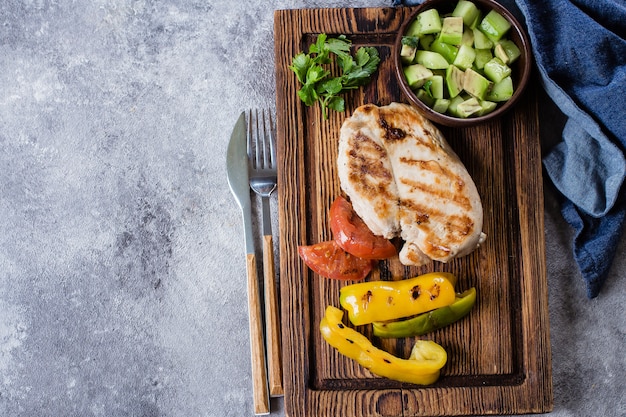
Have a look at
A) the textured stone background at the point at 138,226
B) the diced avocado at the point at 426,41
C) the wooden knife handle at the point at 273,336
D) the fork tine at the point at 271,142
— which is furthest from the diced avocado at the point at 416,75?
the wooden knife handle at the point at 273,336

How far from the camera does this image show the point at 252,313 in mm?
2854

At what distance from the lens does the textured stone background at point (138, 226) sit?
2963mm

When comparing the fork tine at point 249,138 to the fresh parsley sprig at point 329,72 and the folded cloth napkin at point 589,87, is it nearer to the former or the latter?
the fresh parsley sprig at point 329,72

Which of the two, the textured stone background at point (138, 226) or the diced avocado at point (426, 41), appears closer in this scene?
the diced avocado at point (426, 41)

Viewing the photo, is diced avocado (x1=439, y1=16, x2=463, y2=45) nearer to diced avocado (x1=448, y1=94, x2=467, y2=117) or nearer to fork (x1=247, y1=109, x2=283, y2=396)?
diced avocado (x1=448, y1=94, x2=467, y2=117)

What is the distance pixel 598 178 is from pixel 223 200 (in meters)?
1.84

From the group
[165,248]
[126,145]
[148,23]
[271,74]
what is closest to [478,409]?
[165,248]

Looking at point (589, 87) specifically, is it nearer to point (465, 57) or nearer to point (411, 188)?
point (465, 57)

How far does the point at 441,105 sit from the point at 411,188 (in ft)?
1.26

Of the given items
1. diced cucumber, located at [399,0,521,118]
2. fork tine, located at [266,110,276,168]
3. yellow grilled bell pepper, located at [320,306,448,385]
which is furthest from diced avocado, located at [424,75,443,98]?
yellow grilled bell pepper, located at [320,306,448,385]

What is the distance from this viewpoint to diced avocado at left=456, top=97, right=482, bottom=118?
2521 millimetres

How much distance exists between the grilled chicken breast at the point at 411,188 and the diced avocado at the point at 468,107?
170 mm

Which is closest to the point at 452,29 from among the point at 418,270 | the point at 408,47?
the point at 408,47

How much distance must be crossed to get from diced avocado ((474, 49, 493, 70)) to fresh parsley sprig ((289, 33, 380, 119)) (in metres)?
0.44
